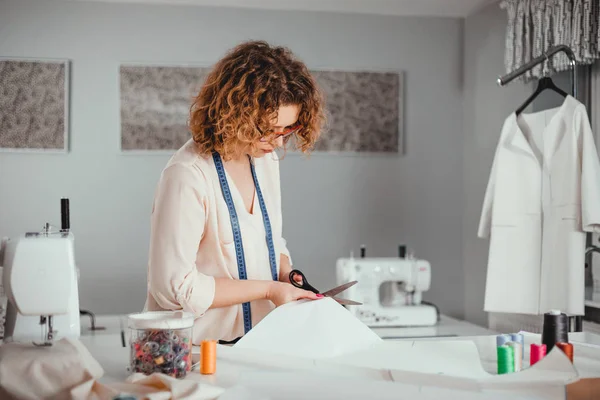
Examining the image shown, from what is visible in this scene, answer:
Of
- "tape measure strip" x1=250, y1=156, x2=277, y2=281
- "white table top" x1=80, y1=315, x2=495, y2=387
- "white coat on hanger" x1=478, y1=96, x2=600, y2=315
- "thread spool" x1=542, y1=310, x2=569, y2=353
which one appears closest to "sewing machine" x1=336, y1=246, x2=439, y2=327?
"white table top" x1=80, y1=315, x2=495, y2=387

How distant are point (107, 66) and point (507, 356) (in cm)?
303

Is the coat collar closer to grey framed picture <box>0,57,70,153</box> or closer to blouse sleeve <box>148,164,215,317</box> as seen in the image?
blouse sleeve <box>148,164,215,317</box>

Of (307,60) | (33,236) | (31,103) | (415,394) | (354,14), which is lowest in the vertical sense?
(415,394)

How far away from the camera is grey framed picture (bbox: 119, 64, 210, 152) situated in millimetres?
3928

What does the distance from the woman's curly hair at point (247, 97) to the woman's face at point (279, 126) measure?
16 millimetres

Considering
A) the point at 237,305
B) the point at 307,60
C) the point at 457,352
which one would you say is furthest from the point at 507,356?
the point at 307,60

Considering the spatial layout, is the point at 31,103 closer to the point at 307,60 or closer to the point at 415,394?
the point at 307,60

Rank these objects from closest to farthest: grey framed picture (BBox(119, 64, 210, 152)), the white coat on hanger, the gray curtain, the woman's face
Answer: the woman's face
the white coat on hanger
the gray curtain
grey framed picture (BBox(119, 64, 210, 152))

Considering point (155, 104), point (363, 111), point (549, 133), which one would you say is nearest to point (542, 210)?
point (549, 133)

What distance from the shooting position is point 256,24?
4.04 metres

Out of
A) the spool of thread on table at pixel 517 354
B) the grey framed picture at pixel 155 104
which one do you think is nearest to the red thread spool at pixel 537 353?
the spool of thread on table at pixel 517 354

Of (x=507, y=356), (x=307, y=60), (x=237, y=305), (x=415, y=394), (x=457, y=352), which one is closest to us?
(x=415, y=394)

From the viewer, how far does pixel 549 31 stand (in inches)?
129

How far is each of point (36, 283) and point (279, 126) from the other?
2.36 feet
